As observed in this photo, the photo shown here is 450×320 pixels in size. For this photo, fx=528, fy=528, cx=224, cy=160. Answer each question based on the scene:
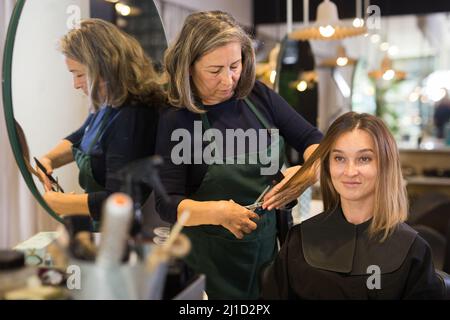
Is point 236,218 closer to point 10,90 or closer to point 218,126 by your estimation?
point 218,126

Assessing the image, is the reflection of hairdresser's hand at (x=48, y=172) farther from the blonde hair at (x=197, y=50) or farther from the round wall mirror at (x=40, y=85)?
the blonde hair at (x=197, y=50)

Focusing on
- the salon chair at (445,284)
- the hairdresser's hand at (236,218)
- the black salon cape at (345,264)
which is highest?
the hairdresser's hand at (236,218)

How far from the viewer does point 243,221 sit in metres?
1.32

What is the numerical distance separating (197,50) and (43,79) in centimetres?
38

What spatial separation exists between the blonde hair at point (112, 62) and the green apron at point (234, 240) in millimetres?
174

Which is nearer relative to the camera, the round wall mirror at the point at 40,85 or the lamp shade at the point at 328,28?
the round wall mirror at the point at 40,85

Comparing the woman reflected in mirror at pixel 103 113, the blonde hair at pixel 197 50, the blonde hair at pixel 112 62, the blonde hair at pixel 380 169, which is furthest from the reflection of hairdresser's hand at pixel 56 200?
the blonde hair at pixel 380 169

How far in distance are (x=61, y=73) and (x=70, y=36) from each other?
0.30ft

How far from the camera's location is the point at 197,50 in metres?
1.25

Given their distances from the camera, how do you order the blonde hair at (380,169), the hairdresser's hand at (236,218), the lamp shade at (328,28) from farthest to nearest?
the lamp shade at (328,28), the hairdresser's hand at (236,218), the blonde hair at (380,169)

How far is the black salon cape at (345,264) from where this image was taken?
125cm

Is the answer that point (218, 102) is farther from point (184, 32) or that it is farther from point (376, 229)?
point (376, 229)

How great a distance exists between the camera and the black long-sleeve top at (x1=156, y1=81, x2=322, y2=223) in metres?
1.27

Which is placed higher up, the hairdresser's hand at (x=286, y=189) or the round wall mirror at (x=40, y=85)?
the round wall mirror at (x=40, y=85)
